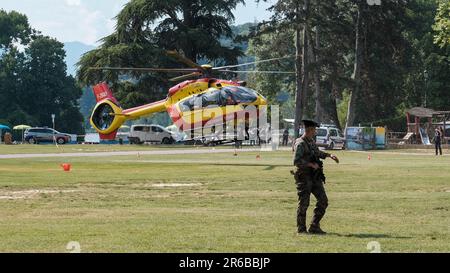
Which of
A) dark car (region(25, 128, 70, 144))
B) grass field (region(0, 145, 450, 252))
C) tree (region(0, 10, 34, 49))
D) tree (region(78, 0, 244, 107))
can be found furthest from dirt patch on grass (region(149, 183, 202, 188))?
tree (region(0, 10, 34, 49))

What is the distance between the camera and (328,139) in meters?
70.1

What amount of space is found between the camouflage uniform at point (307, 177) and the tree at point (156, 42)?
65.5 meters

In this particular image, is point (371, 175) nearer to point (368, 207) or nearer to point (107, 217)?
point (368, 207)

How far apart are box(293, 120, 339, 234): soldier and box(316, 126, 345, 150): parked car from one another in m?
55.1

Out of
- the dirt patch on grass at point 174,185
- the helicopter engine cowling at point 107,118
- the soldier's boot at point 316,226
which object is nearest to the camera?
the soldier's boot at point 316,226

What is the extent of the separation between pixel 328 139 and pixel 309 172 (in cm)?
5589

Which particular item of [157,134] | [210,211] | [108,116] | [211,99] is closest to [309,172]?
[210,211]

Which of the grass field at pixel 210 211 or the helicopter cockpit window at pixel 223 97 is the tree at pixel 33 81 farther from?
the grass field at pixel 210 211

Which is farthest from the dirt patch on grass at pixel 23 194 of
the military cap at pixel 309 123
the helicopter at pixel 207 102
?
the helicopter at pixel 207 102

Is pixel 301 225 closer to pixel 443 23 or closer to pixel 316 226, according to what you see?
pixel 316 226

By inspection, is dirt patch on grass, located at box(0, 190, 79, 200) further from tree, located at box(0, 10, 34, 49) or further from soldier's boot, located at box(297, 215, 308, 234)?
tree, located at box(0, 10, 34, 49)

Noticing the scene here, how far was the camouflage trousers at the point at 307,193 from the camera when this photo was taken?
14.7 metres

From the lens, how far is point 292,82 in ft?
350
